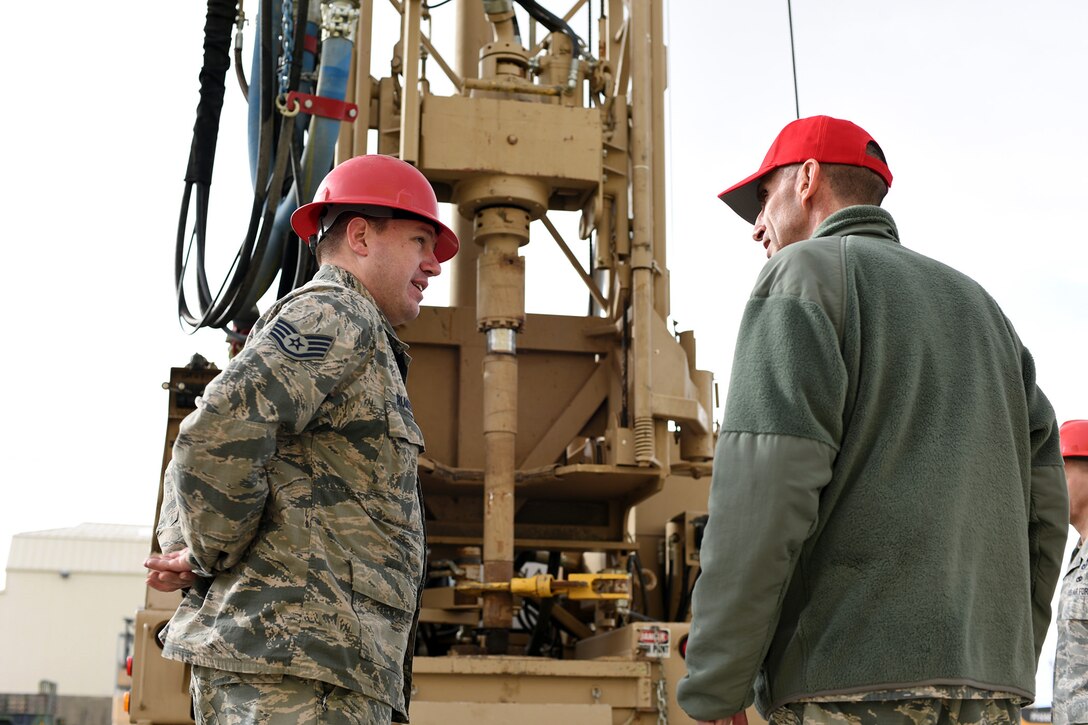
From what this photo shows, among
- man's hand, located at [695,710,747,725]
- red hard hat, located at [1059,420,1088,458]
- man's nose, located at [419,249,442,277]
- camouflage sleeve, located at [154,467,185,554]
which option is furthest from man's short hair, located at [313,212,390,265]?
red hard hat, located at [1059,420,1088,458]

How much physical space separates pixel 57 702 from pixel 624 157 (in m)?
24.1

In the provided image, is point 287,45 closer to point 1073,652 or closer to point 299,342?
point 1073,652

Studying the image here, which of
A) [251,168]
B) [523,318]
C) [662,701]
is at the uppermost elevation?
[251,168]

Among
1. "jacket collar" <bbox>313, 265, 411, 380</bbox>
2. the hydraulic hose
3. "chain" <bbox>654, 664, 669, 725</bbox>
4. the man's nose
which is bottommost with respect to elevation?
"chain" <bbox>654, 664, 669, 725</bbox>

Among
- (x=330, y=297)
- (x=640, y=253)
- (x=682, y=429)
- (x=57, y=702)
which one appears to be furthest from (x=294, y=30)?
(x=57, y=702)

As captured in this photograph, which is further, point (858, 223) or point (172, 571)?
point (172, 571)

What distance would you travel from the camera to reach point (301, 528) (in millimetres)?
2506

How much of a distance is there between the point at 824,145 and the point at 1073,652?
2.57m

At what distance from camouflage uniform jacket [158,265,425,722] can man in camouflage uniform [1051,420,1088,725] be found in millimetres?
2613

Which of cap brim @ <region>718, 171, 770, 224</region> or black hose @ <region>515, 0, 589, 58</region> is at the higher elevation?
black hose @ <region>515, 0, 589, 58</region>

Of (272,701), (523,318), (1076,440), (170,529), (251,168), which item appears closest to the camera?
(272,701)

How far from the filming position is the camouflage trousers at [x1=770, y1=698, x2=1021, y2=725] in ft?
6.93

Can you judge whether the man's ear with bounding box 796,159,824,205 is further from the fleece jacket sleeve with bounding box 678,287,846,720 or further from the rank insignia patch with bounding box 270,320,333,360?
the rank insignia patch with bounding box 270,320,333,360

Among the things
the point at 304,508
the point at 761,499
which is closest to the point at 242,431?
the point at 304,508
